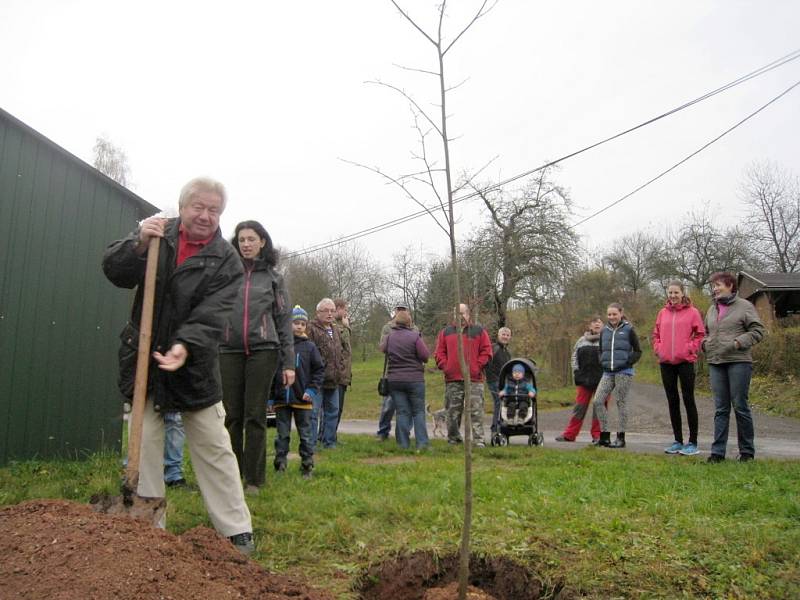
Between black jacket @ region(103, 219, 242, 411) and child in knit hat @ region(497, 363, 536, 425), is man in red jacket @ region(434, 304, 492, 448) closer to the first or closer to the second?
child in knit hat @ region(497, 363, 536, 425)

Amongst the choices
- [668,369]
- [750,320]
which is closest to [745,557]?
[750,320]

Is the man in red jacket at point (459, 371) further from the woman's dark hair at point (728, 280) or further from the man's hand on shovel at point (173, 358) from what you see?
the man's hand on shovel at point (173, 358)

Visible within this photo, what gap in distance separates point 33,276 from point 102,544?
433cm

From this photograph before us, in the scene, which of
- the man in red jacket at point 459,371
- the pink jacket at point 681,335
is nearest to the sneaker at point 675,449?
the pink jacket at point 681,335

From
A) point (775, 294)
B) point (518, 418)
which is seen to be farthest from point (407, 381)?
point (775, 294)

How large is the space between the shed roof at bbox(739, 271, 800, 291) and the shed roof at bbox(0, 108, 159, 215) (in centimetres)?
→ 2835

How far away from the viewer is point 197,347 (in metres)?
3.43

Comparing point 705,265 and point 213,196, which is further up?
point 705,265

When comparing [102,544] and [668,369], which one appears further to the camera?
[668,369]

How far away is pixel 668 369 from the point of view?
7660mm

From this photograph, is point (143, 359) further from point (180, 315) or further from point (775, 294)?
point (775, 294)

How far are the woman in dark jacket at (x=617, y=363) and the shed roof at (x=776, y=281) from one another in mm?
23748

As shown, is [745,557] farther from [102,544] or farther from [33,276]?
[33,276]

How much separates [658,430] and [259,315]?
9.44 m
